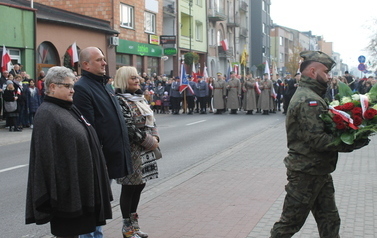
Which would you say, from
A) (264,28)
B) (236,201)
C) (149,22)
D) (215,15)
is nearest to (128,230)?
(236,201)

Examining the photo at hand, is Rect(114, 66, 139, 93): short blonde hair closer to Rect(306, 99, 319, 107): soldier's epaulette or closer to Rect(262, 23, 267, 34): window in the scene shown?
Rect(306, 99, 319, 107): soldier's epaulette

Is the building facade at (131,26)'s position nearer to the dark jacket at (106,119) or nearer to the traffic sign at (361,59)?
the traffic sign at (361,59)

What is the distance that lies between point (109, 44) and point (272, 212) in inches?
1079

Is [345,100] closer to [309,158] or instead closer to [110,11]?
[309,158]

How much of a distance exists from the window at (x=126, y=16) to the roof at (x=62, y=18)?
205cm

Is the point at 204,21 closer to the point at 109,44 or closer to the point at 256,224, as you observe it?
the point at 109,44

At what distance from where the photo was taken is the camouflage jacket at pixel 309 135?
4.51 m

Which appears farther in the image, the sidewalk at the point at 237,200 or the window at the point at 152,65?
the window at the point at 152,65

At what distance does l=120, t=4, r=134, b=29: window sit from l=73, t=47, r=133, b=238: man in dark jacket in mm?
30912

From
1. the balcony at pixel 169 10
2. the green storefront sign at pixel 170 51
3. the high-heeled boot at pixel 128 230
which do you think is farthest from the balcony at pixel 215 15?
the high-heeled boot at pixel 128 230

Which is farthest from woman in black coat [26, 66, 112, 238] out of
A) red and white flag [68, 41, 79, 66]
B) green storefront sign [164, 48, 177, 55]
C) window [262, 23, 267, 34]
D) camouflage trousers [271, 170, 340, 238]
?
window [262, 23, 267, 34]

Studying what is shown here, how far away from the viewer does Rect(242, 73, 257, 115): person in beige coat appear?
28.7 metres

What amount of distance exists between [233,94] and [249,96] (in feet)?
2.75

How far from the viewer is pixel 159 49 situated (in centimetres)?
4022
